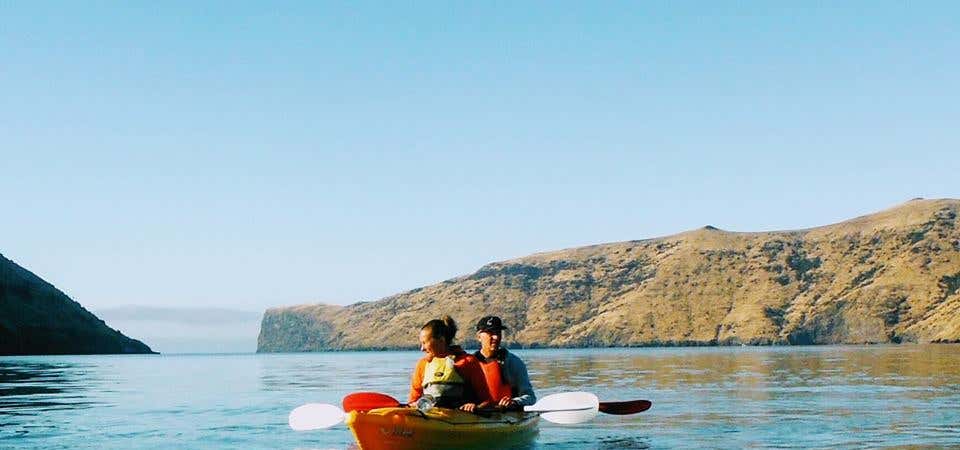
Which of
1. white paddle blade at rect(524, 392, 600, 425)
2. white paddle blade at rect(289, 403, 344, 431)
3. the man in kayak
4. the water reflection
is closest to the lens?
white paddle blade at rect(289, 403, 344, 431)

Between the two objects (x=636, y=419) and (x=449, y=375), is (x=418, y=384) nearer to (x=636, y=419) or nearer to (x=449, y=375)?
(x=449, y=375)

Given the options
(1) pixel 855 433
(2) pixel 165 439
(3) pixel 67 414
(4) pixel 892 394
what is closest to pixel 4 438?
(2) pixel 165 439

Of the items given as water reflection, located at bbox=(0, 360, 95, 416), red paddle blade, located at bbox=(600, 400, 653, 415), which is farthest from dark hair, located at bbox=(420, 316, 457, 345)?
water reflection, located at bbox=(0, 360, 95, 416)

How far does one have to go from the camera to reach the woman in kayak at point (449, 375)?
64.5 ft

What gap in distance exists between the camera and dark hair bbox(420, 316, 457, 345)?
19.3 metres

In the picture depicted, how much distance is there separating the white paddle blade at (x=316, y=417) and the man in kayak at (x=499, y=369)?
10.8 feet

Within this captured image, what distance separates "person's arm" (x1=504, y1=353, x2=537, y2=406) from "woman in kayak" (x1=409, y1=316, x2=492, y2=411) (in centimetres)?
142

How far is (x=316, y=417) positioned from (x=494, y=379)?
399 centimetres

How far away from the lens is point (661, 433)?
25.4m

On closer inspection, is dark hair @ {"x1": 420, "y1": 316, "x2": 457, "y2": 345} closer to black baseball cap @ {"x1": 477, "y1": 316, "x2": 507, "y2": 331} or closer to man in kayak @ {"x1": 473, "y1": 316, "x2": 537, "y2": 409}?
black baseball cap @ {"x1": 477, "y1": 316, "x2": 507, "y2": 331}

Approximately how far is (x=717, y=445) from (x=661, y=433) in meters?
3.08

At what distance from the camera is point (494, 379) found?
72.5 ft

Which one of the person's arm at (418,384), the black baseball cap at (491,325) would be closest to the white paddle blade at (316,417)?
the person's arm at (418,384)

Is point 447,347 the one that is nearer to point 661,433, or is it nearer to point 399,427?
point 399,427
